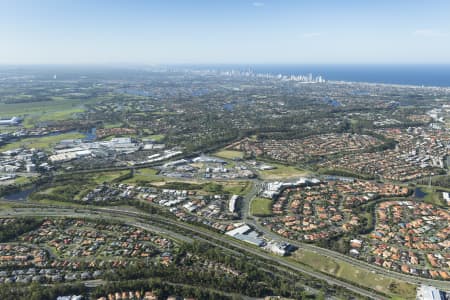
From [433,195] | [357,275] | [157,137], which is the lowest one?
[357,275]

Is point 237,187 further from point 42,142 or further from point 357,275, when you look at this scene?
point 42,142

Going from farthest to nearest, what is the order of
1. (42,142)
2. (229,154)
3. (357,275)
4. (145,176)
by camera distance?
(42,142) → (229,154) → (145,176) → (357,275)

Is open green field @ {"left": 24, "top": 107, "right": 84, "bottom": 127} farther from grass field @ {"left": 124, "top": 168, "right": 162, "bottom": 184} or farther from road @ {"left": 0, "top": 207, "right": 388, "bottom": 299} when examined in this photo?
road @ {"left": 0, "top": 207, "right": 388, "bottom": 299}

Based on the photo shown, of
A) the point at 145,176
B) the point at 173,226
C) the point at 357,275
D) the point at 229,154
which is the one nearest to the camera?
the point at 357,275

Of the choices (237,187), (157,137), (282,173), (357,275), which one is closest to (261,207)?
(237,187)

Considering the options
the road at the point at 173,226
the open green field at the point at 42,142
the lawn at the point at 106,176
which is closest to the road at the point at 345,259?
the road at the point at 173,226

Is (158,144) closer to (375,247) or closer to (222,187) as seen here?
(222,187)

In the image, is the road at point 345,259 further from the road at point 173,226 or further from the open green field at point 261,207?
the road at point 173,226
